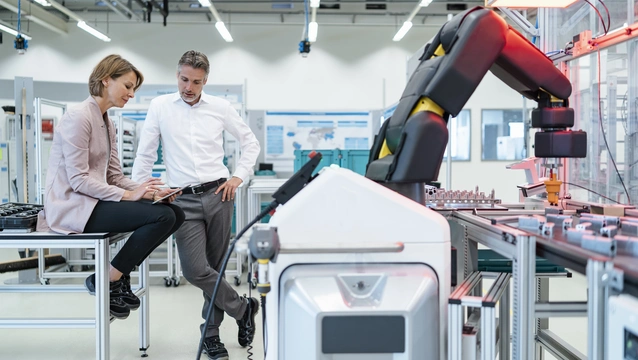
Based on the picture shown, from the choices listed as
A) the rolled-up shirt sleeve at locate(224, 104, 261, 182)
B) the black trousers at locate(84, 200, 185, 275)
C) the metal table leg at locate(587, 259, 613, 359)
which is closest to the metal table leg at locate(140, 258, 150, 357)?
the black trousers at locate(84, 200, 185, 275)

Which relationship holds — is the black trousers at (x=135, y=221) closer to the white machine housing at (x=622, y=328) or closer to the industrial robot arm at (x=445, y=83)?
the industrial robot arm at (x=445, y=83)

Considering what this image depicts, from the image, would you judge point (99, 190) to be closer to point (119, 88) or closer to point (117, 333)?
point (119, 88)

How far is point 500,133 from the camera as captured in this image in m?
9.41

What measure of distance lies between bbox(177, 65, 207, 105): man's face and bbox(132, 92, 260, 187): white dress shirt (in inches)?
2.1

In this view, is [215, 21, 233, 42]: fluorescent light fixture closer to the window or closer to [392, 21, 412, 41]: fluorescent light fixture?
[392, 21, 412, 41]: fluorescent light fixture

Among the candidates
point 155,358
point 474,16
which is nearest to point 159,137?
point 155,358

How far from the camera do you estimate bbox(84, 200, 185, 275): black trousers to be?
7.55 feet

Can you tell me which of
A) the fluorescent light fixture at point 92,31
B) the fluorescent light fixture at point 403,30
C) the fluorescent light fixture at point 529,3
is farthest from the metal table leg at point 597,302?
the fluorescent light fixture at point 92,31

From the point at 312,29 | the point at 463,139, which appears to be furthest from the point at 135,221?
the point at 463,139

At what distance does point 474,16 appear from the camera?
1567mm

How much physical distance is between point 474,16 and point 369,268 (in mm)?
779

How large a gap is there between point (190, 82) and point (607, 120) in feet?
8.16

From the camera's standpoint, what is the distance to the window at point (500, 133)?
937 cm

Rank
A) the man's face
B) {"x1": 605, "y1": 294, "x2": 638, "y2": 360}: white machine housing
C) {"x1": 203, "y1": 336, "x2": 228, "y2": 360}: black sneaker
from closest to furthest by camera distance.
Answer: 1. {"x1": 605, "y1": 294, "x2": 638, "y2": 360}: white machine housing
2. the man's face
3. {"x1": 203, "y1": 336, "x2": 228, "y2": 360}: black sneaker
